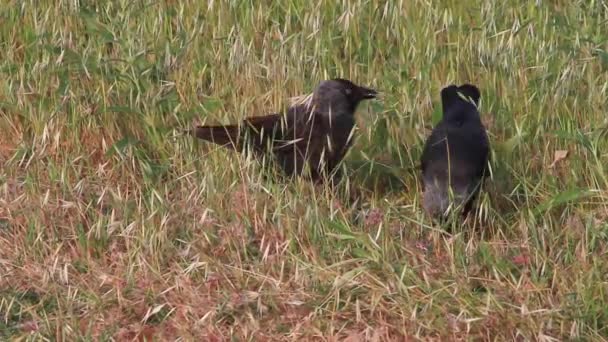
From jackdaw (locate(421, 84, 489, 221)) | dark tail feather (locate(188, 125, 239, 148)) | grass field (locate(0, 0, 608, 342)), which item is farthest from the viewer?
dark tail feather (locate(188, 125, 239, 148))

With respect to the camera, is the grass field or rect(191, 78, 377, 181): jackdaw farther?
rect(191, 78, 377, 181): jackdaw

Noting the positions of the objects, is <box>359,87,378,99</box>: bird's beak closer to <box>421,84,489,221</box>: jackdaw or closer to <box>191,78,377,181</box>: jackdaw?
<box>191,78,377,181</box>: jackdaw

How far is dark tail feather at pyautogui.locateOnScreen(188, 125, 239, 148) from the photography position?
5.52 meters

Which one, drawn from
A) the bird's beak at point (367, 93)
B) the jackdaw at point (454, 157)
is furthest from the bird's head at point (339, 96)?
the jackdaw at point (454, 157)

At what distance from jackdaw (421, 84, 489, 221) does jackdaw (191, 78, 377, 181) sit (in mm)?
423

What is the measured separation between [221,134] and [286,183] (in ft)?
1.19

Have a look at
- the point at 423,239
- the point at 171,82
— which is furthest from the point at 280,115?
the point at 423,239

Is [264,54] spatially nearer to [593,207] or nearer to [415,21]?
[415,21]

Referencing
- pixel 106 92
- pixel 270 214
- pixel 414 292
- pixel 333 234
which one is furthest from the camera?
pixel 106 92

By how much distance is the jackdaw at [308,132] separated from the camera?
554 cm

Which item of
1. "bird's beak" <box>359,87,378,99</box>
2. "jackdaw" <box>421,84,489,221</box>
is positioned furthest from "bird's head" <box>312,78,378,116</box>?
"jackdaw" <box>421,84,489,221</box>

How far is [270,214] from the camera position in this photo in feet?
16.9

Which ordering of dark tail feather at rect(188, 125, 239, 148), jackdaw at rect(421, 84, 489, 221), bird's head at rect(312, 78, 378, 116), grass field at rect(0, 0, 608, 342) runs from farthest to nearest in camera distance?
bird's head at rect(312, 78, 378, 116) < dark tail feather at rect(188, 125, 239, 148) < jackdaw at rect(421, 84, 489, 221) < grass field at rect(0, 0, 608, 342)

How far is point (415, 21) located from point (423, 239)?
6.02 ft
